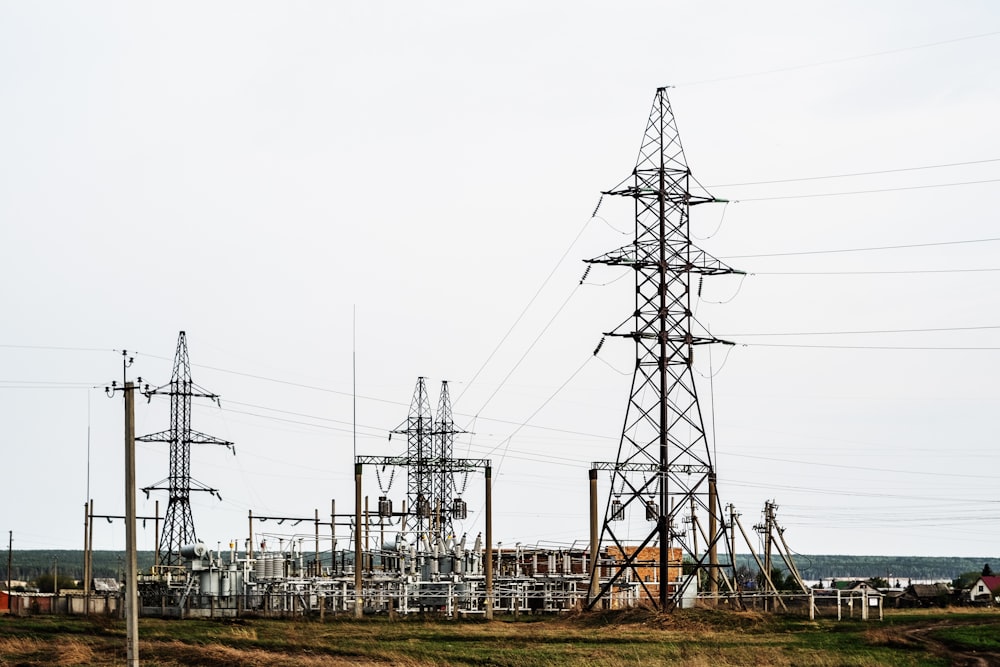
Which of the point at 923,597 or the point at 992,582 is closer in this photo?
the point at 923,597

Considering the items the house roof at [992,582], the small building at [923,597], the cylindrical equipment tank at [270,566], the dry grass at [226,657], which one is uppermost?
the cylindrical equipment tank at [270,566]

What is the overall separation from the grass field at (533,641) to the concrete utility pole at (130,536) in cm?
586

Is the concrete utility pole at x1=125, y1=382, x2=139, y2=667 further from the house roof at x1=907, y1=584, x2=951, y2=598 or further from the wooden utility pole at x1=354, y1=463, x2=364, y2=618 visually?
the house roof at x1=907, y1=584, x2=951, y2=598

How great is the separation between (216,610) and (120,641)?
23896 mm

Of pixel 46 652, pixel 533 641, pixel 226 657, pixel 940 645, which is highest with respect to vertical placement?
pixel 226 657

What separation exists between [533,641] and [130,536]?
1770cm

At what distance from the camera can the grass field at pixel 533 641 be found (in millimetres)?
42594

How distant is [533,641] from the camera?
50.1 meters

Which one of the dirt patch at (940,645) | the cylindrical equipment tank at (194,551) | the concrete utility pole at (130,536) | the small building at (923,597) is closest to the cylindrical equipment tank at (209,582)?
the cylindrical equipment tank at (194,551)

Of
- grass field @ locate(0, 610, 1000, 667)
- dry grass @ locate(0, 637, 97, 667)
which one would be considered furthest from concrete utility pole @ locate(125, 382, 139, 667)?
dry grass @ locate(0, 637, 97, 667)

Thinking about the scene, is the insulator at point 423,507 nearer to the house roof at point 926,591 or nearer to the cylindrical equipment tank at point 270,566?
the cylindrical equipment tank at point 270,566

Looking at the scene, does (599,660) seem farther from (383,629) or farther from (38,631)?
(38,631)

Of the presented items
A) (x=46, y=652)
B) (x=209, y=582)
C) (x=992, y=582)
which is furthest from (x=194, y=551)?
(x=992, y=582)

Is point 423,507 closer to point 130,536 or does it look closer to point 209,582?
point 209,582
